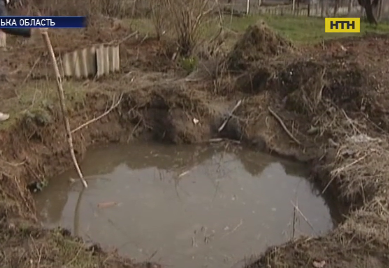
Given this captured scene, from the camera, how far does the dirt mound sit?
9.19 metres

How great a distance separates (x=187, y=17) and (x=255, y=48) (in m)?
1.40

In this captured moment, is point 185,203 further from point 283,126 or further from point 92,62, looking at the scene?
point 92,62

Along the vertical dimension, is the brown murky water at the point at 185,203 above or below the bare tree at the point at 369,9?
below

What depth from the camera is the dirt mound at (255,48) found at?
9188 millimetres

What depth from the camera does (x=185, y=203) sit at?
6523mm

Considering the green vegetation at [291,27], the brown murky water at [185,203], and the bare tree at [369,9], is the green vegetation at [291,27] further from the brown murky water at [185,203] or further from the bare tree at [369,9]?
the brown murky water at [185,203]

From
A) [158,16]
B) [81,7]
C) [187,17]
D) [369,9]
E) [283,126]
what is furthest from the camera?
[369,9]

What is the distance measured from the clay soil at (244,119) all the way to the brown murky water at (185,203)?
0.27m

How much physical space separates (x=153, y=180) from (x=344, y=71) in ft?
11.0

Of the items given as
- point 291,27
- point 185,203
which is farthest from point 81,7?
point 185,203

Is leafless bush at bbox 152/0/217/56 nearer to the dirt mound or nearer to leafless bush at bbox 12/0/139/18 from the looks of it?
the dirt mound

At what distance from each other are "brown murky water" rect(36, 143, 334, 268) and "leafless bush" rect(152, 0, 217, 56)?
104 inches

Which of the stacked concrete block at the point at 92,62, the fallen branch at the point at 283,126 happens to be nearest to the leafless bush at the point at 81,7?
the stacked concrete block at the point at 92,62

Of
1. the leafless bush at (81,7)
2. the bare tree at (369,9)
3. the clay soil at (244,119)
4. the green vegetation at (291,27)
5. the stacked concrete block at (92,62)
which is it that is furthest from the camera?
the bare tree at (369,9)
